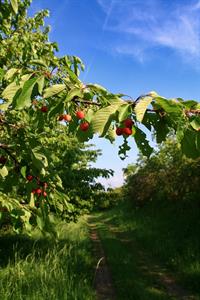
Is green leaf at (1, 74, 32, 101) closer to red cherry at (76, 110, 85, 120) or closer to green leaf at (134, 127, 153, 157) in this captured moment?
red cherry at (76, 110, 85, 120)

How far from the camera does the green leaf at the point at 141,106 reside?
1.71 m

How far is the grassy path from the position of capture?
759 cm

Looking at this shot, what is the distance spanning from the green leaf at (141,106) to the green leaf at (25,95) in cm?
63

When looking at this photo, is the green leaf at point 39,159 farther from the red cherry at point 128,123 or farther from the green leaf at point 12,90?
the red cherry at point 128,123

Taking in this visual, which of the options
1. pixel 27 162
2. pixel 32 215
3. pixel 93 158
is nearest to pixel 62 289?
pixel 32 215

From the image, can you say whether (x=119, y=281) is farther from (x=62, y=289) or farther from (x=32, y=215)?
(x=32, y=215)

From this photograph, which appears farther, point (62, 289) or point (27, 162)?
point (62, 289)

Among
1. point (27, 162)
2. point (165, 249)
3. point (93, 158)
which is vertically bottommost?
point (165, 249)

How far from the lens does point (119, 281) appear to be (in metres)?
8.48

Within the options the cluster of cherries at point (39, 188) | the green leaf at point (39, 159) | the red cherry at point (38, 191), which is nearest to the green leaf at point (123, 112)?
the green leaf at point (39, 159)

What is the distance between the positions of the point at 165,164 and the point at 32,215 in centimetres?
1591

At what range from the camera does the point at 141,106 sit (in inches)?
69.5

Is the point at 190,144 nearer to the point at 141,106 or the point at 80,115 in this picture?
the point at 141,106

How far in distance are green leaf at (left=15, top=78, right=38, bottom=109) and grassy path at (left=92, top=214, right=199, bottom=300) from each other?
613 cm
